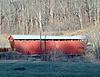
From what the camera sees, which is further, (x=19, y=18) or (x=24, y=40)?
(x=19, y=18)

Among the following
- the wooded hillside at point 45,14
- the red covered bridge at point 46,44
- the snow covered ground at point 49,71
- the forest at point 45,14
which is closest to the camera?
the snow covered ground at point 49,71

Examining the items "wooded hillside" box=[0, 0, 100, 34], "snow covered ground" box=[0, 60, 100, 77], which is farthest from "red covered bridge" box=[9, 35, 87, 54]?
"wooded hillside" box=[0, 0, 100, 34]

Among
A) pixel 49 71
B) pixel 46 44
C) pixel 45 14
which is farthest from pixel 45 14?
pixel 49 71

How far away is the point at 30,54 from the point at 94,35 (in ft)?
22.2

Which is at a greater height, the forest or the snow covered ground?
the forest

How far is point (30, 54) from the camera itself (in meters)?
28.2

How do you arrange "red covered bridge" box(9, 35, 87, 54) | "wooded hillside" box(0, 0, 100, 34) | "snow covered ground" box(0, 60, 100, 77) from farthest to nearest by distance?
"wooded hillside" box(0, 0, 100, 34), "red covered bridge" box(9, 35, 87, 54), "snow covered ground" box(0, 60, 100, 77)

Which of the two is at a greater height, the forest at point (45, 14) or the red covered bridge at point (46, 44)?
the forest at point (45, 14)

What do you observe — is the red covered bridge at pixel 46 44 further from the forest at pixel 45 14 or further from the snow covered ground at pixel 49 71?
the forest at pixel 45 14

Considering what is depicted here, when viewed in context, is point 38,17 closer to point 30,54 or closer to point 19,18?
point 19,18

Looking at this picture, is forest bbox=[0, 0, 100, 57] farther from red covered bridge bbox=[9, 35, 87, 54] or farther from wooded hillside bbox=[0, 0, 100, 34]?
red covered bridge bbox=[9, 35, 87, 54]

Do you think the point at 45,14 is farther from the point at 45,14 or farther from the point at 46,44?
the point at 46,44

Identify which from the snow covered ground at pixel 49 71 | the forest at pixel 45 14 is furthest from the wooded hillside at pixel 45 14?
the snow covered ground at pixel 49 71

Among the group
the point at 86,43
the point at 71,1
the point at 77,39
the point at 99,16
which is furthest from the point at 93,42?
the point at 71,1
